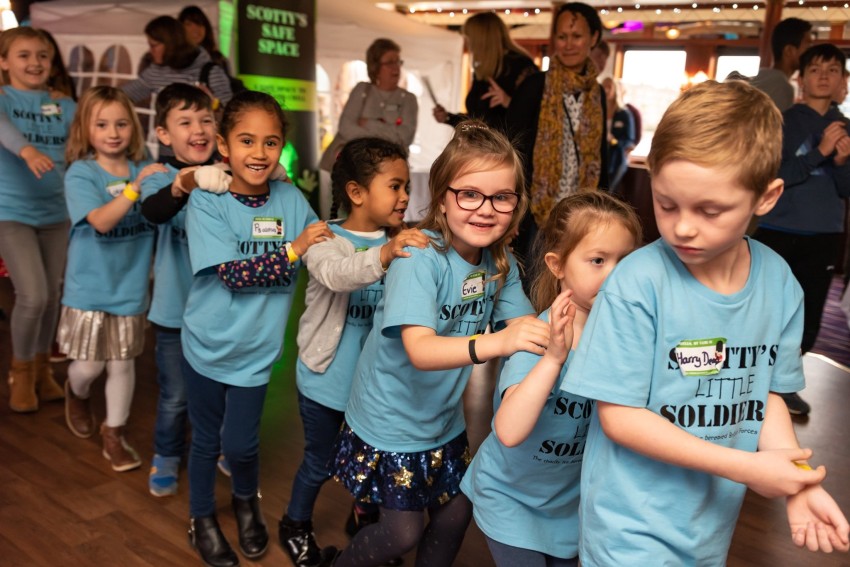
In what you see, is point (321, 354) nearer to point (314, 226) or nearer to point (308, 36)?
point (314, 226)

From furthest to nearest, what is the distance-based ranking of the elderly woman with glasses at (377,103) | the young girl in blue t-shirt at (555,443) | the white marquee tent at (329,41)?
the white marquee tent at (329,41) → the elderly woman with glasses at (377,103) → the young girl in blue t-shirt at (555,443)

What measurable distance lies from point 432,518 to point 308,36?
507 cm

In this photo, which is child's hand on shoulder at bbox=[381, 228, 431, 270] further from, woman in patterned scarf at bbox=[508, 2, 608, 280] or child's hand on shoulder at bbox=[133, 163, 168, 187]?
woman in patterned scarf at bbox=[508, 2, 608, 280]

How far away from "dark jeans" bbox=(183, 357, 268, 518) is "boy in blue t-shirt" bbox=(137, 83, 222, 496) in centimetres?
36

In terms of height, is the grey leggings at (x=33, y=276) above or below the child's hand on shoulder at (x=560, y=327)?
below

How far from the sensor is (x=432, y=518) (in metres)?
1.82

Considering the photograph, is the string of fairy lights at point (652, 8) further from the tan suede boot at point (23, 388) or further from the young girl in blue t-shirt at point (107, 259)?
the tan suede boot at point (23, 388)

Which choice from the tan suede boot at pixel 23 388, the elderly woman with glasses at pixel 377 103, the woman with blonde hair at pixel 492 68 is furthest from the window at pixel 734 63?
the tan suede boot at pixel 23 388

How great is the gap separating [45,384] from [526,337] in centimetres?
279

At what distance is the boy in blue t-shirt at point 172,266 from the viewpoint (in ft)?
8.08

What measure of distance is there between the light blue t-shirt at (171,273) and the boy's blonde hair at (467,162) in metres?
1.15

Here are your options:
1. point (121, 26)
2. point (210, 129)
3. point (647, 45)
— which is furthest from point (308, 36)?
point (647, 45)

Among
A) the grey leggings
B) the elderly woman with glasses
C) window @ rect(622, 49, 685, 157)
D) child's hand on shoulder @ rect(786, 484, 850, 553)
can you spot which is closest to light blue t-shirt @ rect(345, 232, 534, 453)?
child's hand on shoulder @ rect(786, 484, 850, 553)

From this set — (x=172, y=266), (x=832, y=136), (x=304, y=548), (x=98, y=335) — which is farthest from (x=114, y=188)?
(x=832, y=136)
